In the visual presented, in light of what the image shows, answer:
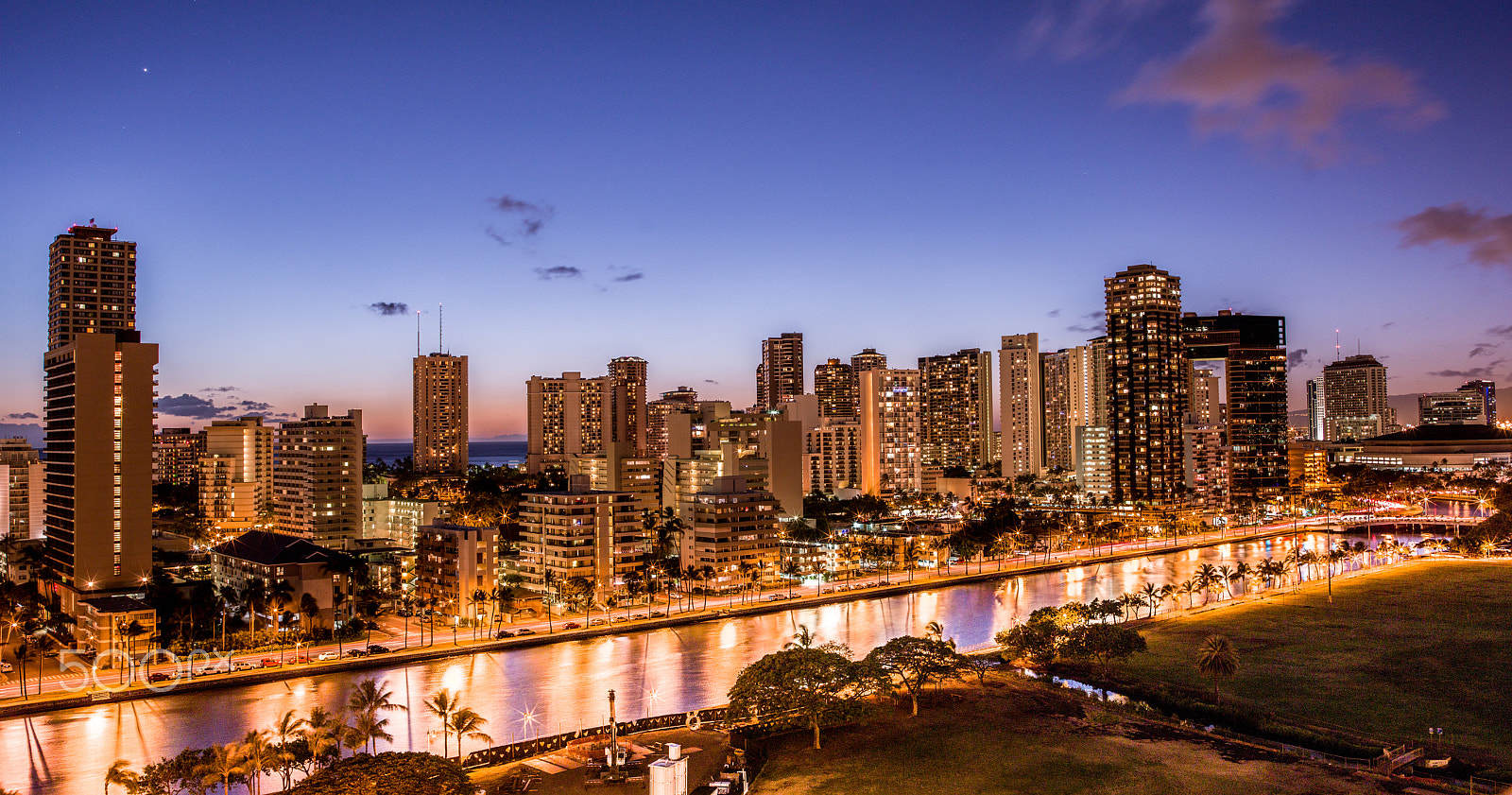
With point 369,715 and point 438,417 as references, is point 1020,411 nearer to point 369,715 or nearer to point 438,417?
point 438,417

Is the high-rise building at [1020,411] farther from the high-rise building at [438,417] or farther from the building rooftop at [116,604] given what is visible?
the building rooftop at [116,604]

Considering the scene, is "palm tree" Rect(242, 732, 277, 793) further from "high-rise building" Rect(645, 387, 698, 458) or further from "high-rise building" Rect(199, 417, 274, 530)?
"high-rise building" Rect(645, 387, 698, 458)

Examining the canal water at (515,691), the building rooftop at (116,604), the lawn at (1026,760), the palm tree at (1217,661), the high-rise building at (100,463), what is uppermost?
the high-rise building at (100,463)

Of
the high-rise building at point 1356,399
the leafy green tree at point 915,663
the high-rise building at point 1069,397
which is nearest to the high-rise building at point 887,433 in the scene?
the high-rise building at point 1069,397

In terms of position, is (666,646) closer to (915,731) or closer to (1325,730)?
(915,731)

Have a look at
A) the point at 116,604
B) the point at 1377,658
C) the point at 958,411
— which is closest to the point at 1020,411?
the point at 958,411

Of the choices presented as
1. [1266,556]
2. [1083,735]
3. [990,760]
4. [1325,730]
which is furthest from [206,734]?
[1266,556]
